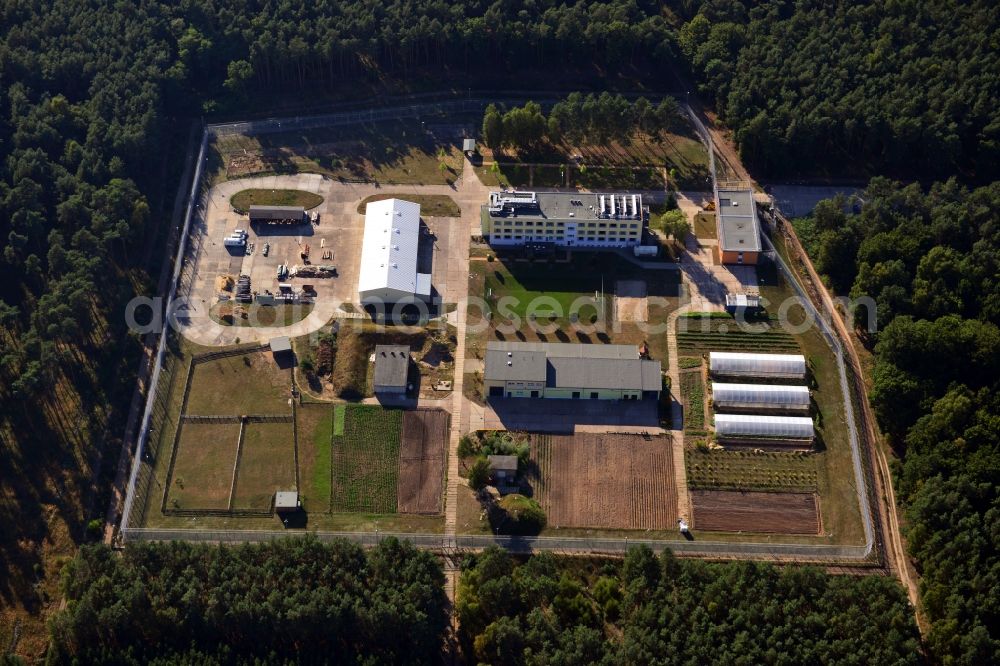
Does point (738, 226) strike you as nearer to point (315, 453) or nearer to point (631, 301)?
point (631, 301)

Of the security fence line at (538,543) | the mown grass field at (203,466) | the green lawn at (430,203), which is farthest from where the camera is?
the green lawn at (430,203)

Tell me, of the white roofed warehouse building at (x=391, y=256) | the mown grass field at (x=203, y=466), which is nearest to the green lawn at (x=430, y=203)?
the white roofed warehouse building at (x=391, y=256)

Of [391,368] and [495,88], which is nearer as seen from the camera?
[391,368]

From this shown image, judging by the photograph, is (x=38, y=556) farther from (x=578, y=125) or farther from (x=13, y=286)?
(x=578, y=125)

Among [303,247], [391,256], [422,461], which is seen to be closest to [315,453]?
[422,461]

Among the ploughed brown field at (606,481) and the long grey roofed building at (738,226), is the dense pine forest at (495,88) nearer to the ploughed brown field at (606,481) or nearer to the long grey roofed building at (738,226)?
the long grey roofed building at (738,226)

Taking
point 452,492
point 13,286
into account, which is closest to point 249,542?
point 452,492
